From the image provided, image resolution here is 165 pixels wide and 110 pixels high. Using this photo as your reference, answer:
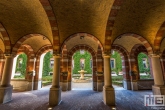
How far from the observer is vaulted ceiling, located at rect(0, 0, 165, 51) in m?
4.04

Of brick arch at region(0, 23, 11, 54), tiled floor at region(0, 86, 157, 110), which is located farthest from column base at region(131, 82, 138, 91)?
brick arch at region(0, 23, 11, 54)

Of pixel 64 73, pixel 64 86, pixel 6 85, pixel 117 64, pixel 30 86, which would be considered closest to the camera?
pixel 6 85

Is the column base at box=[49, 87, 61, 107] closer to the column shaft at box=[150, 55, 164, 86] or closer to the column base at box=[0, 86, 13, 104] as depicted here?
the column base at box=[0, 86, 13, 104]

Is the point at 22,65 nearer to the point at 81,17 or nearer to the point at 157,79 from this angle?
the point at 81,17

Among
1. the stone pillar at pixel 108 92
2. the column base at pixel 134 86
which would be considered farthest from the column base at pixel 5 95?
the column base at pixel 134 86

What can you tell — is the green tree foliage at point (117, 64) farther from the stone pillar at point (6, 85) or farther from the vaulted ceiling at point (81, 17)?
the stone pillar at point (6, 85)

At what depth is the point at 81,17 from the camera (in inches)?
185

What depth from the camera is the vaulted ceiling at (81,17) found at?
4039mm

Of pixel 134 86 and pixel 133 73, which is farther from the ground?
pixel 133 73

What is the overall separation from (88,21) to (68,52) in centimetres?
447

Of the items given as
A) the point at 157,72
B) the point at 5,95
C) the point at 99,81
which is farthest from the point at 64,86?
the point at 157,72

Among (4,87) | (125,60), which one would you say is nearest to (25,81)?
(4,87)

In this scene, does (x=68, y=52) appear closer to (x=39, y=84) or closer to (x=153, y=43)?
(x=39, y=84)

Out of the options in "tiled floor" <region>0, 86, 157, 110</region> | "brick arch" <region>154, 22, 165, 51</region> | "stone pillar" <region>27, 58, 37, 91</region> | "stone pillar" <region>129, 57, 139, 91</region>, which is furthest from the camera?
"stone pillar" <region>27, 58, 37, 91</region>
